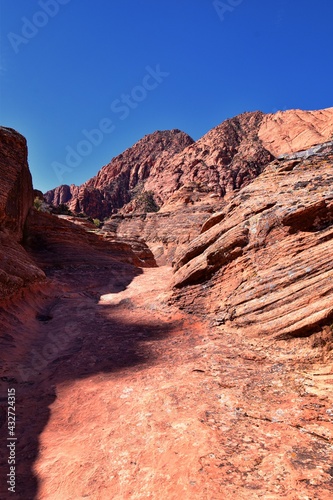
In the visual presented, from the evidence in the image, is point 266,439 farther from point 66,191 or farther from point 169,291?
point 66,191

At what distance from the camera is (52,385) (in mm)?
7102

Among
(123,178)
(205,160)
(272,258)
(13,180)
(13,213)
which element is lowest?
(272,258)

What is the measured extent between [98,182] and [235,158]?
240 ft

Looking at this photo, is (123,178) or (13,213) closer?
(13,213)

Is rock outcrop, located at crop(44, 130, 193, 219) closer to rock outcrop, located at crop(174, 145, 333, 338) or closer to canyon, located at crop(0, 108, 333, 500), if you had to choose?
canyon, located at crop(0, 108, 333, 500)

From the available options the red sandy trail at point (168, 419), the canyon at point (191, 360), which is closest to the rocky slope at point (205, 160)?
the canyon at point (191, 360)

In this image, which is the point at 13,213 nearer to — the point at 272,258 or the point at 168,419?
the point at 272,258

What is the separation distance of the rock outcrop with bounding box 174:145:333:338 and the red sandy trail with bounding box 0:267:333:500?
0.96 meters

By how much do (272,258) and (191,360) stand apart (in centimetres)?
493

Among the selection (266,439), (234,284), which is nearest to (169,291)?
(234,284)

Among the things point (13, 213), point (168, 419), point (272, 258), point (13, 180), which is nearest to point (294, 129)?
point (13, 180)

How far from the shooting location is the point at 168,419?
5.05 meters

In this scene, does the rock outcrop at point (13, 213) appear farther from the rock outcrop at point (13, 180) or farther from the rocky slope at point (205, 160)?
the rocky slope at point (205, 160)

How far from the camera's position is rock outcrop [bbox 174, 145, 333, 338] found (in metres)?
8.08
